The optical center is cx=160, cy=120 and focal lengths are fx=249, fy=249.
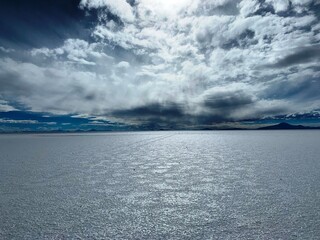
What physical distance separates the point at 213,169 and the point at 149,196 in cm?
532

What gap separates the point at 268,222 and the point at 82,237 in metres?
3.79

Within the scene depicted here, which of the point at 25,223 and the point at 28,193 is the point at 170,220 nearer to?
the point at 25,223

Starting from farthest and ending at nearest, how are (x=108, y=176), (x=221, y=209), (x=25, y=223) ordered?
(x=108, y=176) → (x=221, y=209) → (x=25, y=223)

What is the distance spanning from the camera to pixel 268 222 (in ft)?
17.3

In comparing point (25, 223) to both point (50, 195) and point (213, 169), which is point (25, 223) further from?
point (213, 169)

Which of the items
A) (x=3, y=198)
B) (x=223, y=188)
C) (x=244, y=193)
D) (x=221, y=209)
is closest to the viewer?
(x=221, y=209)

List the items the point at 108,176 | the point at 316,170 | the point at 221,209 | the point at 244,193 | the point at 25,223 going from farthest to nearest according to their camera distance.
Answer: the point at 316,170 → the point at 108,176 → the point at 244,193 → the point at 221,209 → the point at 25,223

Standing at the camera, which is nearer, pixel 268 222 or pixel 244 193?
pixel 268 222

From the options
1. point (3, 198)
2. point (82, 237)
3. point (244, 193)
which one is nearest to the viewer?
point (82, 237)

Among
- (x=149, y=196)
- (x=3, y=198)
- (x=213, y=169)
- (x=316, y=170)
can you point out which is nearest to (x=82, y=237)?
(x=149, y=196)

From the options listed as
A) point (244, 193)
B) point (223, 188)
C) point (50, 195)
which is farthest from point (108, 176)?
point (244, 193)

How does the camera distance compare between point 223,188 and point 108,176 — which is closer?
point 223,188

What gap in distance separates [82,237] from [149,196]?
2.96m

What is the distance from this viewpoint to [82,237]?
4602 mm
